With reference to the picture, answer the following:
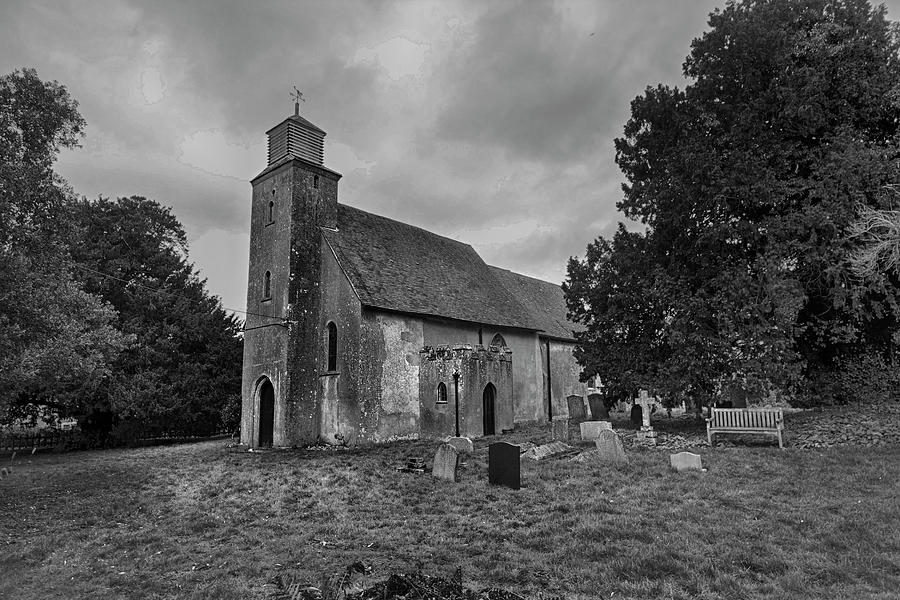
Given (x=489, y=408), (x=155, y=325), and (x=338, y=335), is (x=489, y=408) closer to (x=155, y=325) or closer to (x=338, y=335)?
(x=338, y=335)

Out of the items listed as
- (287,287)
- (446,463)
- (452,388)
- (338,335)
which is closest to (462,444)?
(446,463)

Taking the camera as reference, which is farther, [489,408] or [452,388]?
[489,408]

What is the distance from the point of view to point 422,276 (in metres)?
24.9

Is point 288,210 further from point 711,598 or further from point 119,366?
point 711,598

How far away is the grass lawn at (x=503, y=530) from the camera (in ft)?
20.7

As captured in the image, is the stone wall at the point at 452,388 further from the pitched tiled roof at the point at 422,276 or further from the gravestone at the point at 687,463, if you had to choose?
the gravestone at the point at 687,463

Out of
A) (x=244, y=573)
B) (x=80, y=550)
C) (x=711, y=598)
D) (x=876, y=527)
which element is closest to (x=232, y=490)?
(x=80, y=550)

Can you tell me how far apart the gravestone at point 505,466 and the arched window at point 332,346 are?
1073 cm

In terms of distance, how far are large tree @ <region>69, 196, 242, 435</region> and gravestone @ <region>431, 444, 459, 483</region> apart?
1759 cm

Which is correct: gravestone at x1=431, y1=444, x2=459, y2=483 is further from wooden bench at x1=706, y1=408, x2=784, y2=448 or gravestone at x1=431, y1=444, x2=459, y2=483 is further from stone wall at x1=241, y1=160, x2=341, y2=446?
stone wall at x1=241, y1=160, x2=341, y2=446

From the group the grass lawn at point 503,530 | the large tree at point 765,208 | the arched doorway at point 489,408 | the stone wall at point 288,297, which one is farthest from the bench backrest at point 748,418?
the stone wall at point 288,297

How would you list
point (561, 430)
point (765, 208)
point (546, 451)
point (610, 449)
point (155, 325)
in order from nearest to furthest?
point (610, 449)
point (546, 451)
point (765, 208)
point (561, 430)
point (155, 325)

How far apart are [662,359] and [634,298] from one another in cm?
226

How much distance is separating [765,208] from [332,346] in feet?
53.1
